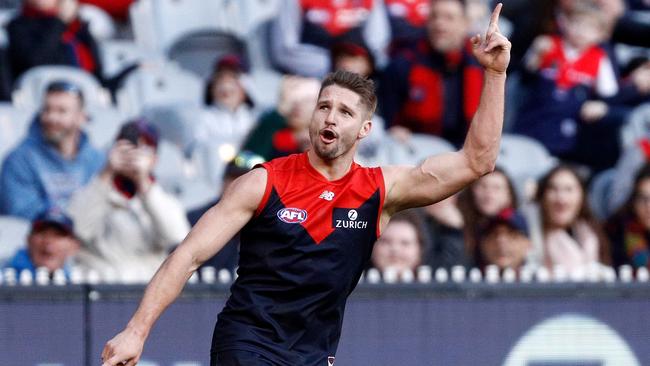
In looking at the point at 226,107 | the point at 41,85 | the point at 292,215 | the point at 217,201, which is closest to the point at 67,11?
the point at 41,85

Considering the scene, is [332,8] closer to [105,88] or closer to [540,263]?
[105,88]

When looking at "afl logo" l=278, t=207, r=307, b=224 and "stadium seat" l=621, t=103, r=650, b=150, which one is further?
"stadium seat" l=621, t=103, r=650, b=150

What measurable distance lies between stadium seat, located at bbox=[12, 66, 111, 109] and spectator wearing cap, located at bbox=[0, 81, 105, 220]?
0.75 metres

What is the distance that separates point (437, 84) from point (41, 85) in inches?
116

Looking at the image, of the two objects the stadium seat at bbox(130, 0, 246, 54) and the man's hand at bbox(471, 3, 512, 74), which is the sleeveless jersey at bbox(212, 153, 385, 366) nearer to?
the man's hand at bbox(471, 3, 512, 74)

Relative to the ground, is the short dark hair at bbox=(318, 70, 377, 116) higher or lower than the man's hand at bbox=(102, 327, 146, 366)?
higher

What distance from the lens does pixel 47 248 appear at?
7770mm

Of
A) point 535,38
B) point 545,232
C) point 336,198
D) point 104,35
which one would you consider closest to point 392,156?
point 545,232

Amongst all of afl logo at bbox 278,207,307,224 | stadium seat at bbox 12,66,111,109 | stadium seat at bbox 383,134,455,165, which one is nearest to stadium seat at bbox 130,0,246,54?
stadium seat at bbox 12,66,111,109

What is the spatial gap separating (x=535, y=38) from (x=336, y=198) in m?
5.86

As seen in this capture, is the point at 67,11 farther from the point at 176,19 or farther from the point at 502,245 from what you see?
the point at 502,245

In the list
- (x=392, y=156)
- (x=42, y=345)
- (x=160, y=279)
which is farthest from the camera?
(x=392, y=156)

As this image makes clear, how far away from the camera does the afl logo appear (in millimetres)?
5043

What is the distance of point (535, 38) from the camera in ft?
34.8
